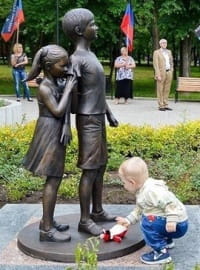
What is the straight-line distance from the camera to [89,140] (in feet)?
14.5

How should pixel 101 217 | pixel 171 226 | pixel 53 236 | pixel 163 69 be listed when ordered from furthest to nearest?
1. pixel 163 69
2. pixel 101 217
3. pixel 53 236
4. pixel 171 226

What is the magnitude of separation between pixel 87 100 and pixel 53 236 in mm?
999

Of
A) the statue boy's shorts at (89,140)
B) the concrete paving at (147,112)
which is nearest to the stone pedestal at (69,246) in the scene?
the statue boy's shorts at (89,140)

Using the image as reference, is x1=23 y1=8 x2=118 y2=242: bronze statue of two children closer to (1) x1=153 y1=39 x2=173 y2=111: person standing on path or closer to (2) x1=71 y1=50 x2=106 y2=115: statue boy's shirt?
(2) x1=71 y1=50 x2=106 y2=115: statue boy's shirt

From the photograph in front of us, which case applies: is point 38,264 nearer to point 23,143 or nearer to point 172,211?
point 172,211

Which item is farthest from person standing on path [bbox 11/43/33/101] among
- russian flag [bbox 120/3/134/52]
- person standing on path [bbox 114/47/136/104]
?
russian flag [bbox 120/3/134/52]

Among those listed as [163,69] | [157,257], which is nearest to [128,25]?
[163,69]

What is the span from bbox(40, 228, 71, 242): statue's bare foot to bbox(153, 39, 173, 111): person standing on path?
11672 millimetres

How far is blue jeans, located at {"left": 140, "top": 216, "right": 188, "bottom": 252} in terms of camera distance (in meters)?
4.14

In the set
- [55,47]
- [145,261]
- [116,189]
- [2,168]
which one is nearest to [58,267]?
[145,261]

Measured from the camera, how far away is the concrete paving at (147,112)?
14.0m

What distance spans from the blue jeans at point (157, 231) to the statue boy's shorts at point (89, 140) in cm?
56

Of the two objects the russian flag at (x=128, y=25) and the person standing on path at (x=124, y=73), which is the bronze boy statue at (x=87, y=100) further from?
the russian flag at (x=128, y=25)

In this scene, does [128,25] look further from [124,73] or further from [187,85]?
[187,85]
